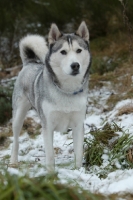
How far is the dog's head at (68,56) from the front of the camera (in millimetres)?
3682

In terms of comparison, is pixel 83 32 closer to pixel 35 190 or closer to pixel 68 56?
pixel 68 56

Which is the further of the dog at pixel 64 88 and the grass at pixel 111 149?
the dog at pixel 64 88

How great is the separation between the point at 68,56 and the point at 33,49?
1.19 m

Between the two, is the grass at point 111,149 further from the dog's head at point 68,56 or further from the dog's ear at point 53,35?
the dog's ear at point 53,35

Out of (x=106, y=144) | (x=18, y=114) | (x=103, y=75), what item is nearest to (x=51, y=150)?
(x=106, y=144)

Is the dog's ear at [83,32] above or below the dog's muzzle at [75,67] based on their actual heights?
above

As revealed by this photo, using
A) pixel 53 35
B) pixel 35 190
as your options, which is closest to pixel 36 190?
pixel 35 190

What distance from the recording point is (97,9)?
8.55 metres

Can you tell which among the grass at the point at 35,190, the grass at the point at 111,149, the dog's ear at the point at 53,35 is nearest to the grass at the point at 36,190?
the grass at the point at 35,190

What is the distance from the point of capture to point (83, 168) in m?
3.46

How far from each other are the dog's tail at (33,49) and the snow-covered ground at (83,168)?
1.07 metres

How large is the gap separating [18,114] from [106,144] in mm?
1271

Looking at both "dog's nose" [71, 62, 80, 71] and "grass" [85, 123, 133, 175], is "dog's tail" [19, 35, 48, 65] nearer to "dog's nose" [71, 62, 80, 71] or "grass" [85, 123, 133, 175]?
"dog's nose" [71, 62, 80, 71]

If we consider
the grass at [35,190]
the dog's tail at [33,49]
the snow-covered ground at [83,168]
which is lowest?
the grass at [35,190]
